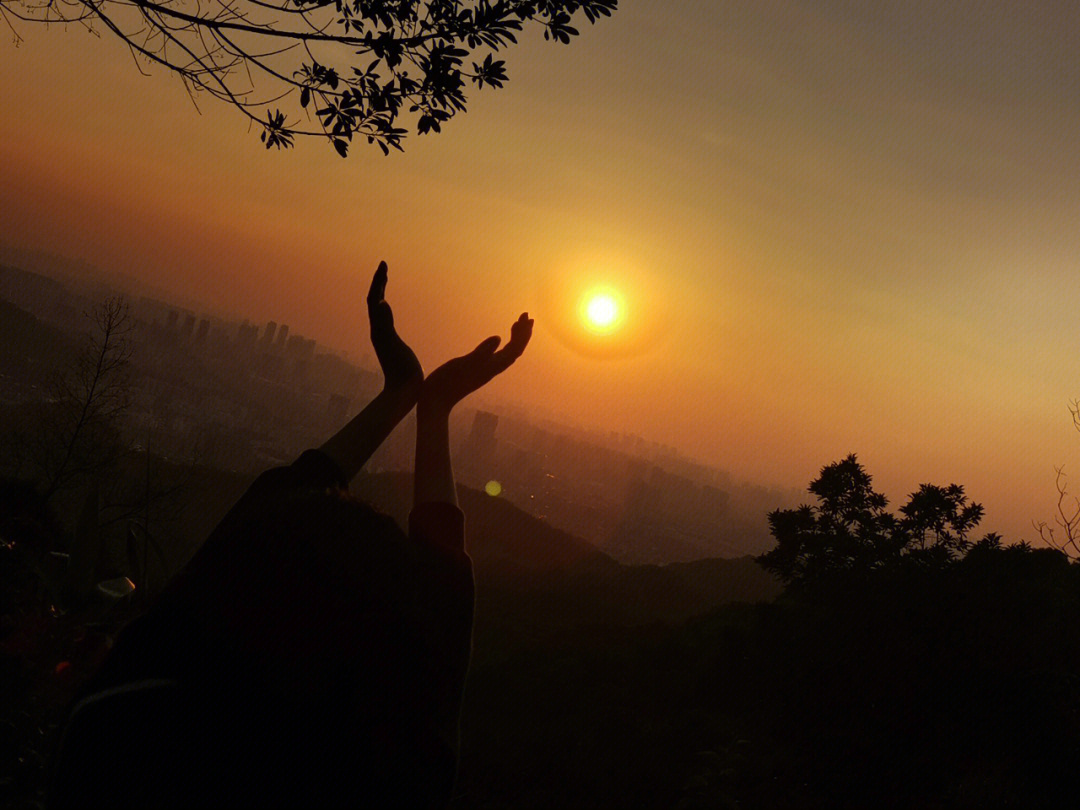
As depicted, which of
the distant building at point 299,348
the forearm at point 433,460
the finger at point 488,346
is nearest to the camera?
the forearm at point 433,460

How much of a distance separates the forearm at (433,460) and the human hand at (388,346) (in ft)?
0.43

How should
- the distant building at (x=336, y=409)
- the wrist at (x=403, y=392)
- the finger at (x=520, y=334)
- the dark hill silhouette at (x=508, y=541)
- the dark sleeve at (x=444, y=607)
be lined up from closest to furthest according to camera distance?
the dark sleeve at (x=444, y=607) → the wrist at (x=403, y=392) → the finger at (x=520, y=334) → the dark hill silhouette at (x=508, y=541) → the distant building at (x=336, y=409)

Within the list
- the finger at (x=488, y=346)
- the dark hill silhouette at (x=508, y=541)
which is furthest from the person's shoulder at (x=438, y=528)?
the dark hill silhouette at (x=508, y=541)

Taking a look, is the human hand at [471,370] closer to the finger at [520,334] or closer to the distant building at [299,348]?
the finger at [520,334]

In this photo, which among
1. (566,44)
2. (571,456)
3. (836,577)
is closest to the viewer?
(566,44)

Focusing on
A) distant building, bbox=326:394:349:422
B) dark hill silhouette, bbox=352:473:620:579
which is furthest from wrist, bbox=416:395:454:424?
distant building, bbox=326:394:349:422

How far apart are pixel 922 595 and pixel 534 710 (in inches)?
252

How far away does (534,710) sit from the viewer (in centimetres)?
1016

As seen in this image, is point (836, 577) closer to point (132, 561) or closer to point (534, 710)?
point (534, 710)

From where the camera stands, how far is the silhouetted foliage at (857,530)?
11.8 metres

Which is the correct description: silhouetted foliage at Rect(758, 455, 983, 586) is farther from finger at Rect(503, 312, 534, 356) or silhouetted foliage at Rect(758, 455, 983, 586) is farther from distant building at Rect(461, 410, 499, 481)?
distant building at Rect(461, 410, 499, 481)

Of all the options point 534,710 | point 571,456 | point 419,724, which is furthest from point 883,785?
point 571,456

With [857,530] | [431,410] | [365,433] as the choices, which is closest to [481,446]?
[857,530]

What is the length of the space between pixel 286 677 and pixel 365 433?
1.02 meters
